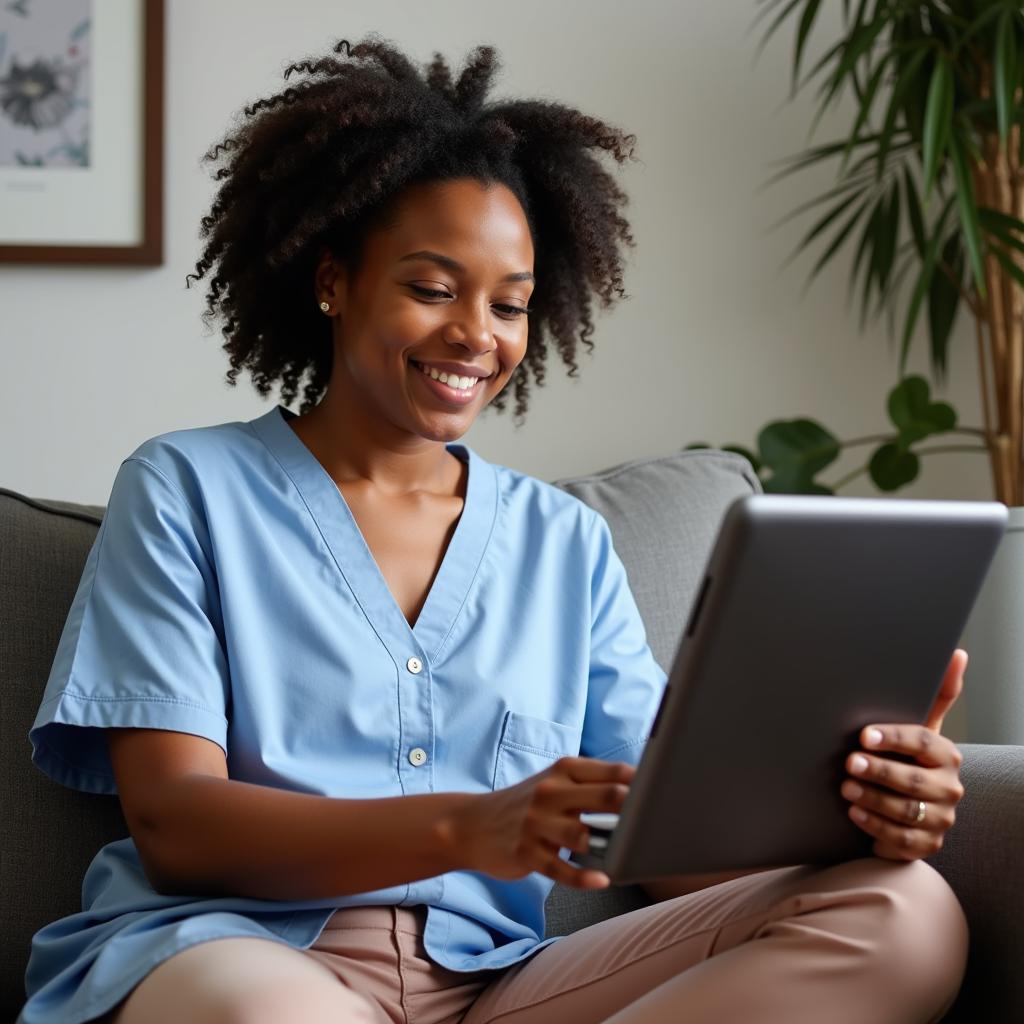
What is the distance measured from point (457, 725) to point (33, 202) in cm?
131

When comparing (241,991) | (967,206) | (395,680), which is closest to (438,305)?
(395,680)

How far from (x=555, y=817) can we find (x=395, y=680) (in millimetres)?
343

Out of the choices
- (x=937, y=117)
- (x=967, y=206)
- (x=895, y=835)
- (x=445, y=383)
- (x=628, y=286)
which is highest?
(x=937, y=117)

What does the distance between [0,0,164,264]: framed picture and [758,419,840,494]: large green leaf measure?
37.8 inches

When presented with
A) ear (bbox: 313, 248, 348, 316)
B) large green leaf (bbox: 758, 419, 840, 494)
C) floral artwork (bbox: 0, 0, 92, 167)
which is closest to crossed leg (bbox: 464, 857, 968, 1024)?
ear (bbox: 313, 248, 348, 316)

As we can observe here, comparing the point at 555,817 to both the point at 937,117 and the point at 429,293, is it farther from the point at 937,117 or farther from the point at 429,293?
the point at 937,117

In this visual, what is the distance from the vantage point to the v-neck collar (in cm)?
122

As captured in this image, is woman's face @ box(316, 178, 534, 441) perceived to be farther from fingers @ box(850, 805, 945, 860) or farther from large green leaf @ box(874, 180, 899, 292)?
large green leaf @ box(874, 180, 899, 292)

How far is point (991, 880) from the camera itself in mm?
1124

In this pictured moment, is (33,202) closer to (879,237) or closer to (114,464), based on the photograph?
(114,464)

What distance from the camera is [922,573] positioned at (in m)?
0.90

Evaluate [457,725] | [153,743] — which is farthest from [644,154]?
[153,743]

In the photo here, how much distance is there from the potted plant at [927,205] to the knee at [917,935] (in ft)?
3.71

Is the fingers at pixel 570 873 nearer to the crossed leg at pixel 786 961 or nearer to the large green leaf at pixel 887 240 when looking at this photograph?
the crossed leg at pixel 786 961
